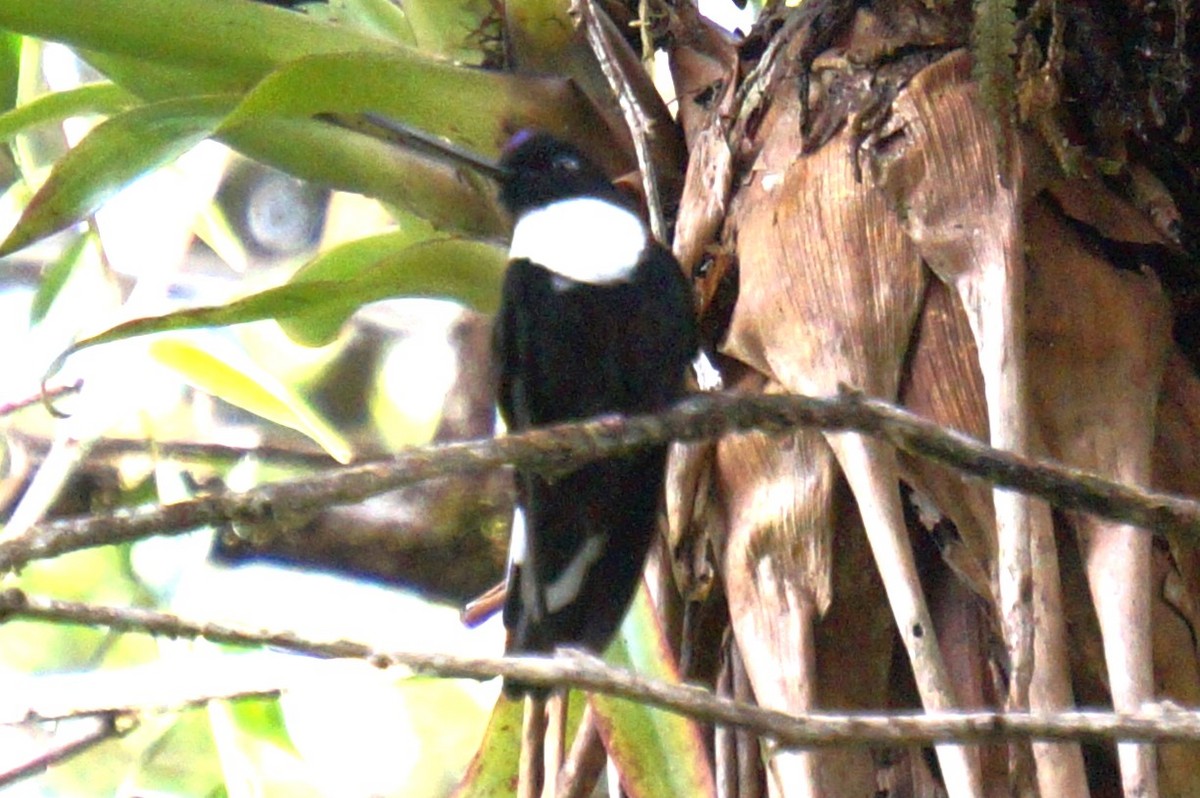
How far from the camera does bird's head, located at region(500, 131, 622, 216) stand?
6.18 feet

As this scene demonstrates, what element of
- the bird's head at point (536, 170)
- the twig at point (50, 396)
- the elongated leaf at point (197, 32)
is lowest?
the twig at point (50, 396)

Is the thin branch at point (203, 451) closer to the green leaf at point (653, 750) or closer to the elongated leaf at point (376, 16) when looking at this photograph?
the elongated leaf at point (376, 16)

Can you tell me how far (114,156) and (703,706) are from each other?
1.18 m

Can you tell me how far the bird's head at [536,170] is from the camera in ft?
6.18

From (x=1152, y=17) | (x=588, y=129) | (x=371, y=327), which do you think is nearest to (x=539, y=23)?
(x=588, y=129)

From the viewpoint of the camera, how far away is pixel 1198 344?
169cm

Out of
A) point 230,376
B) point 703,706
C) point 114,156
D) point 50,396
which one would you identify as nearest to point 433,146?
point 114,156

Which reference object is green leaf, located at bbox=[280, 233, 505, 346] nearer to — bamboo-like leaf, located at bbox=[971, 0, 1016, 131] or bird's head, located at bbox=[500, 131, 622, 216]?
bird's head, located at bbox=[500, 131, 622, 216]

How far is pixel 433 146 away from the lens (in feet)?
6.15

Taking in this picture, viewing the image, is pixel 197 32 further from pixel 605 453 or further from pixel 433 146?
pixel 605 453

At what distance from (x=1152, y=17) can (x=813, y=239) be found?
496 mm

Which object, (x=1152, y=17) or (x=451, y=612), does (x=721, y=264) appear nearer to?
(x=1152, y=17)

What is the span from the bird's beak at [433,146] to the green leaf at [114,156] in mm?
210

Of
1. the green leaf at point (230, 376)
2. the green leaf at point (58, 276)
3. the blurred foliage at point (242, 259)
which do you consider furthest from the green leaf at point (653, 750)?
the green leaf at point (58, 276)
